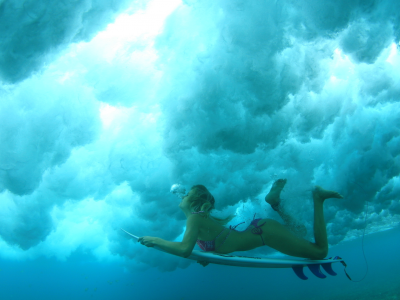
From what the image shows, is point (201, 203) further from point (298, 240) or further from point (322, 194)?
point (322, 194)

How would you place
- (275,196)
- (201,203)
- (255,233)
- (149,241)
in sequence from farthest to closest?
(275,196)
(201,203)
(255,233)
(149,241)

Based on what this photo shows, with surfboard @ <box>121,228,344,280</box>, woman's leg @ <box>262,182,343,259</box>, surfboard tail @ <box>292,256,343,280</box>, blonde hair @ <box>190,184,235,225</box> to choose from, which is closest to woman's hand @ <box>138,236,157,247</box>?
surfboard @ <box>121,228,344,280</box>

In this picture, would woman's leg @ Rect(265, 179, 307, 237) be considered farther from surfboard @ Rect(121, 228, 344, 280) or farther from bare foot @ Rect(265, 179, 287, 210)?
surfboard @ Rect(121, 228, 344, 280)

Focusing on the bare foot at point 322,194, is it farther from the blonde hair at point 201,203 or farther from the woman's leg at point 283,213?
the blonde hair at point 201,203

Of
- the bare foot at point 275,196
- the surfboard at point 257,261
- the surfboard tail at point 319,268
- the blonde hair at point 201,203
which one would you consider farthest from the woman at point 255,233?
the bare foot at point 275,196

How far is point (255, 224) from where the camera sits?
3352 mm

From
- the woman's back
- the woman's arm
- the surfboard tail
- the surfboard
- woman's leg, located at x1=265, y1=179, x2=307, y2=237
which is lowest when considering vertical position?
the surfboard tail

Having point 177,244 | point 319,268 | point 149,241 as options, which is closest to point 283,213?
point 319,268

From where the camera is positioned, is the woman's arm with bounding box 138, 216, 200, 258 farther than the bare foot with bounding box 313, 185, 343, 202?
No

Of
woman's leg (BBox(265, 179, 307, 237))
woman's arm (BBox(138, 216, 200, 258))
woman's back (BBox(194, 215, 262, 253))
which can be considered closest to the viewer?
woman's arm (BBox(138, 216, 200, 258))

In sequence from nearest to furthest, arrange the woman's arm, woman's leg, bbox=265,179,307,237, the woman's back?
the woman's arm, the woman's back, woman's leg, bbox=265,179,307,237

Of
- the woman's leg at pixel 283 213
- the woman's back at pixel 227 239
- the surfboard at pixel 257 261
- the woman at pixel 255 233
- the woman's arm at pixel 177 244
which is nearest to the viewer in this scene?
Result: the woman's arm at pixel 177 244

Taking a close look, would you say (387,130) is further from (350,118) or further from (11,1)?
(11,1)

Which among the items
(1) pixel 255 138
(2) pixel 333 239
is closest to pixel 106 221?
(1) pixel 255 138
